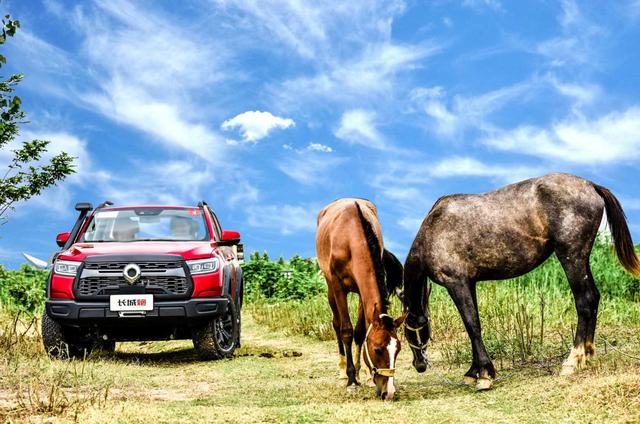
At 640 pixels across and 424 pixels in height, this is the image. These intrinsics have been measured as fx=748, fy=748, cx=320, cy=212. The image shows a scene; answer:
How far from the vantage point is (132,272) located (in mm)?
9852

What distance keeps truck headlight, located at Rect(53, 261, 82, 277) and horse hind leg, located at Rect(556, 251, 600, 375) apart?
625cm

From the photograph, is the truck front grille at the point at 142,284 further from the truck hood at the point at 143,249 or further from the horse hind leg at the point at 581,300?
the horse hind leg at the point at 581,300

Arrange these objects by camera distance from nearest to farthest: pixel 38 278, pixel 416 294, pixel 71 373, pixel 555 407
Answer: pixel 555 407, pixel 416 294, pixel 71 373, pixel 38 278

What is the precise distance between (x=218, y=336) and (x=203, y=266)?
1124 mm

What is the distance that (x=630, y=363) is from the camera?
A: 741cm

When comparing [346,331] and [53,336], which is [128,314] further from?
[346,331]

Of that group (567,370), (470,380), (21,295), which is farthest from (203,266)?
(21,295)

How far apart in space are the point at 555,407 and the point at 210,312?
16.7ft

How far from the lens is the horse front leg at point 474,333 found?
23.0 feet

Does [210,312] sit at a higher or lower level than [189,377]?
higher

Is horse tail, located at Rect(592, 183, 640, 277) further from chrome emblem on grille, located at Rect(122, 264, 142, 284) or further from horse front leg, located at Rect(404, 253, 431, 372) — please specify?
chrome emblem on grille, located at Rect(122, 264, 142, 284)

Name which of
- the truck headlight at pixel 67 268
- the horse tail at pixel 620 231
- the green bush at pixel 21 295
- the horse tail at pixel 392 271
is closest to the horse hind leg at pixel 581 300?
the horse tail at pixel 620 231

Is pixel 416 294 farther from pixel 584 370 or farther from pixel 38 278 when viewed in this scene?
pixel 38 278

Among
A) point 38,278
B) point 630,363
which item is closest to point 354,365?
point 630,363
